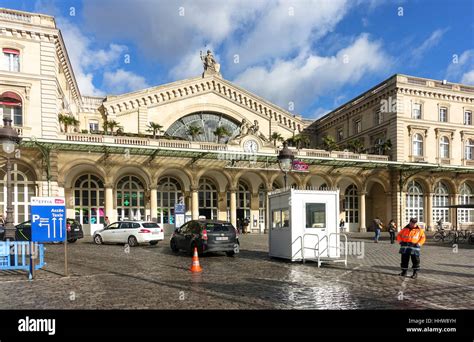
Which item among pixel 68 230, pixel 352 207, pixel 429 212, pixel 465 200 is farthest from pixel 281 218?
pixel 465 200

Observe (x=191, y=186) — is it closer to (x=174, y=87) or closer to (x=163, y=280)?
(x=174, y=87)

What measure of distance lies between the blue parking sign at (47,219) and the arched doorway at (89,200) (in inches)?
852

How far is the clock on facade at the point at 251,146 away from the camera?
114ft

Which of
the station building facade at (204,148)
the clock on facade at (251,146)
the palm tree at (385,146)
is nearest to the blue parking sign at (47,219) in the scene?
the station building facade at (204,148)

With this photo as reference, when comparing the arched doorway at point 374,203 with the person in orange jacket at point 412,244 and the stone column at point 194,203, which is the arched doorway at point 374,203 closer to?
the stone column at point 194,203

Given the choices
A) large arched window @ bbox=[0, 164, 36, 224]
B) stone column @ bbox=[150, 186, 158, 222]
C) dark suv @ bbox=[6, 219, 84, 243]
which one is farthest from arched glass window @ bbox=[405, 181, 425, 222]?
large arched window @ bbox=[0, 164, 36, 224]

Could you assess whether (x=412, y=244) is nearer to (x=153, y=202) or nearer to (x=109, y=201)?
(x=153, y=202)

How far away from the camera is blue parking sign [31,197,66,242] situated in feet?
34.0

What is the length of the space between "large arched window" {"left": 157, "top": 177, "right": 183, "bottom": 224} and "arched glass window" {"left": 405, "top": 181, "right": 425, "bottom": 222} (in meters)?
23.8

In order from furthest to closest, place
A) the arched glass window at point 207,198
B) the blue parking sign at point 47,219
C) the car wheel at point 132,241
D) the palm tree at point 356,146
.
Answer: the palm tree at point 356,146, the arched glass window at point 207,198, the car wheel at point 132,241, the blue parking sign at point 47,219

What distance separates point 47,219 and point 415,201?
127 feet

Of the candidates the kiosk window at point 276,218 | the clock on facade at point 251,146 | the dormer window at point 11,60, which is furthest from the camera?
the clock on facade at point 251,146

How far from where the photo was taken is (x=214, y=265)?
13.3 metres
